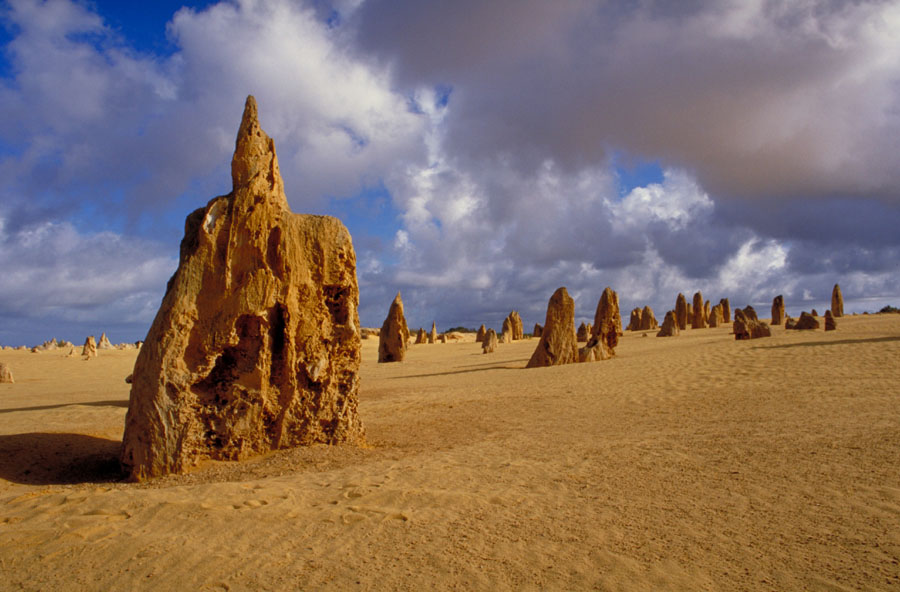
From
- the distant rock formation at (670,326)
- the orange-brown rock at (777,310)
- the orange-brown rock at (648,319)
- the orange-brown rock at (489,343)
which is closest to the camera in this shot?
the orange-brown rock at (489,343)

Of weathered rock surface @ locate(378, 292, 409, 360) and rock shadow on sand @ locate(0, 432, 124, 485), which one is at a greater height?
weathered rock surface @ locate(378, 292, 409, 360)

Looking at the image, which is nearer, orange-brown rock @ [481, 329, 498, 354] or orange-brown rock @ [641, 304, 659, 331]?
orange-brown rock @ [481, 329, 498, 354]

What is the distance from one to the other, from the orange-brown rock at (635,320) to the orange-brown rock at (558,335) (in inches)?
1449

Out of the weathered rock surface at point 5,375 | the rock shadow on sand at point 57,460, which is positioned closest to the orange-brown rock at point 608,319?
the rock shadow on sand at point 57,460

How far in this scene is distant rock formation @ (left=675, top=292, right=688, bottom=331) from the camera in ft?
158

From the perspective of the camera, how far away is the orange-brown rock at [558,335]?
774 inches

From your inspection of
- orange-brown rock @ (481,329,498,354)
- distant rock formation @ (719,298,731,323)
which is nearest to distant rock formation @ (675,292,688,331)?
distant rock formation @ (719,298,731,323)

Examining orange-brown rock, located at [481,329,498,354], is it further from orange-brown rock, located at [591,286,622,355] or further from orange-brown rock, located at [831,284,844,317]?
orange-brown rock, located at [831,284,844,317]

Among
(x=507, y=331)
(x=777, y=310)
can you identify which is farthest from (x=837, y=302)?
(x=507, y=331)

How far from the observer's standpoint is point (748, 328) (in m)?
24.3

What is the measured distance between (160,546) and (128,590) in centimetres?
53

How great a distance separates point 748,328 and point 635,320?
3171 cm

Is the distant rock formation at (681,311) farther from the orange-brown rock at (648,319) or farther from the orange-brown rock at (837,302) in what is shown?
the orange-brown rock at (837,302)

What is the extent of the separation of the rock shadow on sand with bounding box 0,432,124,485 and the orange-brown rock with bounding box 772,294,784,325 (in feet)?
146
